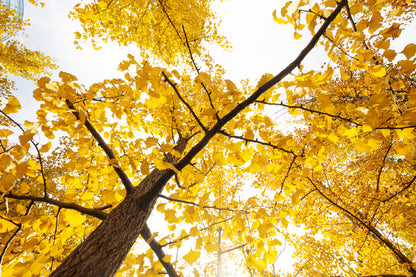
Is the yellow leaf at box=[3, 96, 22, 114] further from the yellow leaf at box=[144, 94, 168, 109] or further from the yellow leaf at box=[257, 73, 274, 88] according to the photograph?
the yellow leaf at box=[257, 73, 274, 88]

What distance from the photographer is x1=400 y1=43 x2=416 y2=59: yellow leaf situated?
0.94 metres

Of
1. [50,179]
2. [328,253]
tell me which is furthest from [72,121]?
[50,179]

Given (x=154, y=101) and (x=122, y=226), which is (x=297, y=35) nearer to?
(x=154, y=101)

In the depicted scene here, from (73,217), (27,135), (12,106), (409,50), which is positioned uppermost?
(12,106)

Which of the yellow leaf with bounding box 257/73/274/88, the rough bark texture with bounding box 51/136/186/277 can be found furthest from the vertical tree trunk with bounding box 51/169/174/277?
the yellow leaf with bounding box 257/73/274/88

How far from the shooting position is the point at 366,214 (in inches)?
162

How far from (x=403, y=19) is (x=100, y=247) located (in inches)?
377

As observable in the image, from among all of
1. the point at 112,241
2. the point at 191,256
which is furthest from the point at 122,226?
the point at 191,256

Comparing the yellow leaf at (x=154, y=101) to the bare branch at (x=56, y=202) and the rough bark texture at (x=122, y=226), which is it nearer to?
the rough bark texture at (x=122, y=226)

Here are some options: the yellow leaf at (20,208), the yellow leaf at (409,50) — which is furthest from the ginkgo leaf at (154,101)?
the yellow leaf at (409,50)

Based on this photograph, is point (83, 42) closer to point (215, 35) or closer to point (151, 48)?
point (151, 48)

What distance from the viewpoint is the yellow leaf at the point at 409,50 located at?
3.10 ft

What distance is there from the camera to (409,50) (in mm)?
957

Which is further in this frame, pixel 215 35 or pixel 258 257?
pixel 215 35
